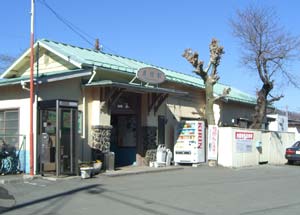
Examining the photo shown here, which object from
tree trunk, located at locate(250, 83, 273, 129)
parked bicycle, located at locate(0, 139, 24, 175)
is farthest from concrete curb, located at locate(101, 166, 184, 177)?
tree trunk, located at locate(250, 83, 273, 129)

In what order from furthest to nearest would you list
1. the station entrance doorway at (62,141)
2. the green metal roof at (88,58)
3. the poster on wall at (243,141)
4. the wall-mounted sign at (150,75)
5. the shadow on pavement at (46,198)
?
1. the poster on wall at (243,141)
2. the wall-mounted sign at (150,75)
3. the green metal roof at (88,58)
4. the station entrance doorway at (62,141)
5. the shadow on pavement at (46,198)

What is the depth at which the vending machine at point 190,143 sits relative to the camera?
2289cm

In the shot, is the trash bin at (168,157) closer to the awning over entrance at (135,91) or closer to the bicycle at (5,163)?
the awning over entrance at (135,91)

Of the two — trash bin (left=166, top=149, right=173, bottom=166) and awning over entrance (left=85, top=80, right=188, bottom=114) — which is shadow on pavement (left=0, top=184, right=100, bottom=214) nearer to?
awning over entrance (left=85, top=80, right=188, bottom=114)

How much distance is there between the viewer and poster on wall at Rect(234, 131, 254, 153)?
2391cm

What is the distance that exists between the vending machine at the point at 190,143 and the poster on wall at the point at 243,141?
1.89 m

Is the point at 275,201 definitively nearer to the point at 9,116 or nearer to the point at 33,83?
the point at 33,83

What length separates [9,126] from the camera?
714 inches

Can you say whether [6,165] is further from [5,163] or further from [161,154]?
[161,154]

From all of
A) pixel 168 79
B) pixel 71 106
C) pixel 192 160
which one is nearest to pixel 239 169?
pixel 192 160

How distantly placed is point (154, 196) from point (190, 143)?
34.3 ft

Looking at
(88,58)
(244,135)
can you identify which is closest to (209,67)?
(244,135)

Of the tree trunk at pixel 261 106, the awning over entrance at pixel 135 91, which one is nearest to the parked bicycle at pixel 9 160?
the awning over entrance at pixel 135 91

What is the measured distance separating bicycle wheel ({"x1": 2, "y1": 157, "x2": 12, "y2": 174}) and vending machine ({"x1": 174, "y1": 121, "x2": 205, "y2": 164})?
8895 millimetres
